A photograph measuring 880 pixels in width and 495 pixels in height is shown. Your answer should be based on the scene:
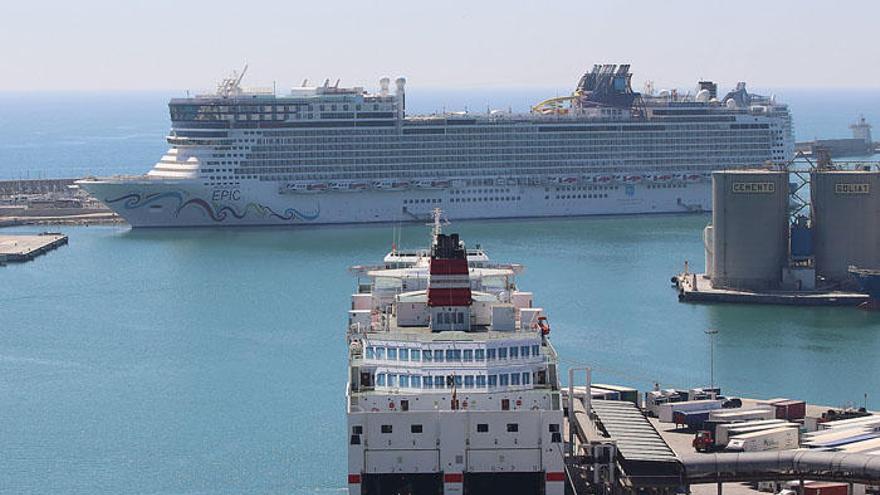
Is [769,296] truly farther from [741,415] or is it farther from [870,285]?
[741,415]

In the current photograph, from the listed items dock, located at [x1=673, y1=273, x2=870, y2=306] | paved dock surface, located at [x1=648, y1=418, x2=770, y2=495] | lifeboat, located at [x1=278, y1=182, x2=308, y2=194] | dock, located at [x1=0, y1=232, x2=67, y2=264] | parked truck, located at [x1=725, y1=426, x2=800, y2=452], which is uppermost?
lifeboat, located at [x1=278, y1=182, x2=308, y2=194]

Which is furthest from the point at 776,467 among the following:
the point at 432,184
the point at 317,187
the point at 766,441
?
the point at 432,184

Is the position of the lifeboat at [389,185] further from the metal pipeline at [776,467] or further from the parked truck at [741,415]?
the metal pipeline at [776,467]

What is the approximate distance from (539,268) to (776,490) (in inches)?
1371

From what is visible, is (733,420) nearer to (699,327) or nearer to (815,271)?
(699,327)

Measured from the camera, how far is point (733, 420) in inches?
1363

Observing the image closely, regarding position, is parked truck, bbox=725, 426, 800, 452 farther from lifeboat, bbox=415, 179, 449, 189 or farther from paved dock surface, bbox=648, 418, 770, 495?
lifeboat, bbox=415, 179, 449, 189

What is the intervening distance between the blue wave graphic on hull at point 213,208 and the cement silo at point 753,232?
85.7 ft

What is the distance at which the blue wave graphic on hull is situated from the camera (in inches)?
3140

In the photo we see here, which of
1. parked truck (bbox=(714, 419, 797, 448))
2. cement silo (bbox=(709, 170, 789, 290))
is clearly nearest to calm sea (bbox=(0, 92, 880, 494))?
cement silo (bbox=(709, 170, 789, 290))

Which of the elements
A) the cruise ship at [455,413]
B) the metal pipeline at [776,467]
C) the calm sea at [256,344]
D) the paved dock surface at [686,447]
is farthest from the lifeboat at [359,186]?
the metal pipeline at [776,467]

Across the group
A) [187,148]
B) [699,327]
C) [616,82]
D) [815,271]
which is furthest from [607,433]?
[616,82]

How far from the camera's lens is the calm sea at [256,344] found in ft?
121

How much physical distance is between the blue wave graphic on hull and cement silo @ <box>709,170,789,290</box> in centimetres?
2614
